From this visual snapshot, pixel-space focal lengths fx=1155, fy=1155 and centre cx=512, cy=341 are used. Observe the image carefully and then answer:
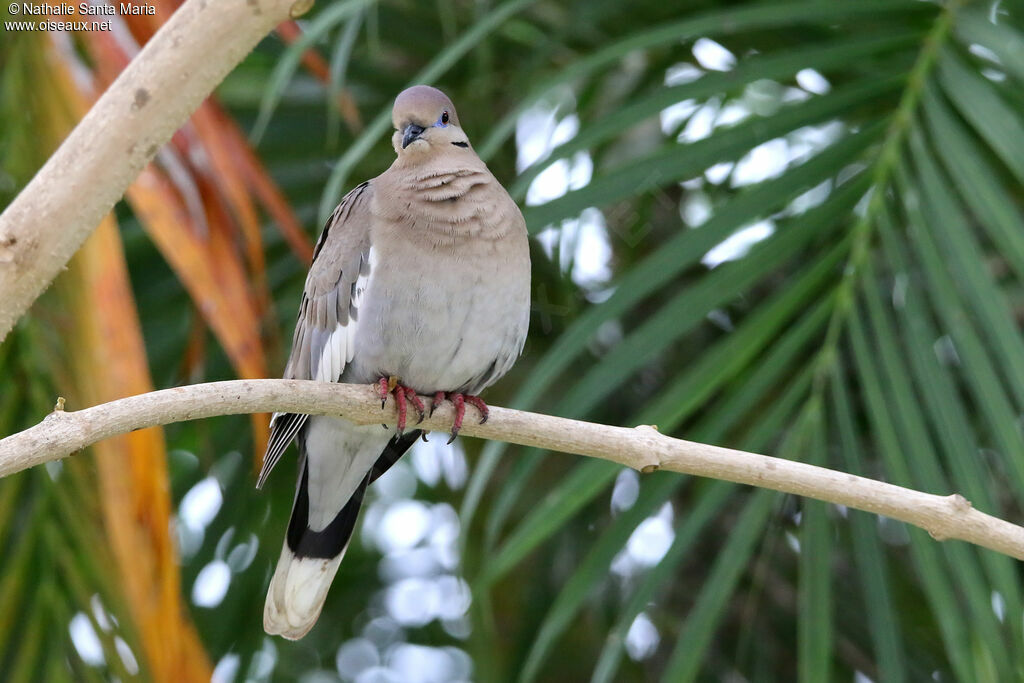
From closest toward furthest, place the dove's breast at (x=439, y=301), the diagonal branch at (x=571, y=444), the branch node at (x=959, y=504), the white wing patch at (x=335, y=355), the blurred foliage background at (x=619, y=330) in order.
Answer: the diagonal branch at (x=571, y=444) → the branch node at (x=959, y=504) → the blurred foliage background at (x=619, y=330) → the dove's breast at (x=439, y=301) → the white wing patch at (x=335, y=355)

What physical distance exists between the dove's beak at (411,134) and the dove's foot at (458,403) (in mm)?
479

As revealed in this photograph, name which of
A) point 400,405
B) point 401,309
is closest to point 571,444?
point 400,405

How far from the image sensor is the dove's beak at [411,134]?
86.3 inches

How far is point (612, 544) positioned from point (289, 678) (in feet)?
5.02

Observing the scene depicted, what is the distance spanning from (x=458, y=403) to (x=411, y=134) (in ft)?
1.73

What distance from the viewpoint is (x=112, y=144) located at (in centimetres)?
146

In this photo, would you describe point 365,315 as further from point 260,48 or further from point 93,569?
point 260,48

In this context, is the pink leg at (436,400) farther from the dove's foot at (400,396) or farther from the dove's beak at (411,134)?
the dove's beak at (411,134)

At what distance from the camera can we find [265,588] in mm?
2770

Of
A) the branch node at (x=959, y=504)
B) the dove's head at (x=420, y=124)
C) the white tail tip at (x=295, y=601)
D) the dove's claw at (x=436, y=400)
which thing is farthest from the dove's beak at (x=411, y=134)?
the branch node at (x=959, y=504)

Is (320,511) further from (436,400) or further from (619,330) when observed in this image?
(619,330)

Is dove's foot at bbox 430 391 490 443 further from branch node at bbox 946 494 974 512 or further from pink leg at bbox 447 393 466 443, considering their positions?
branch node at bbox 946 494 974 512

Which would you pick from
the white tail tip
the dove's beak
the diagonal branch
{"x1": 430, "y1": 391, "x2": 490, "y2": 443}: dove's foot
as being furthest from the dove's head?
the white tail tip

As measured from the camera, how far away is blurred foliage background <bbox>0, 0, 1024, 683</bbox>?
1787mm
